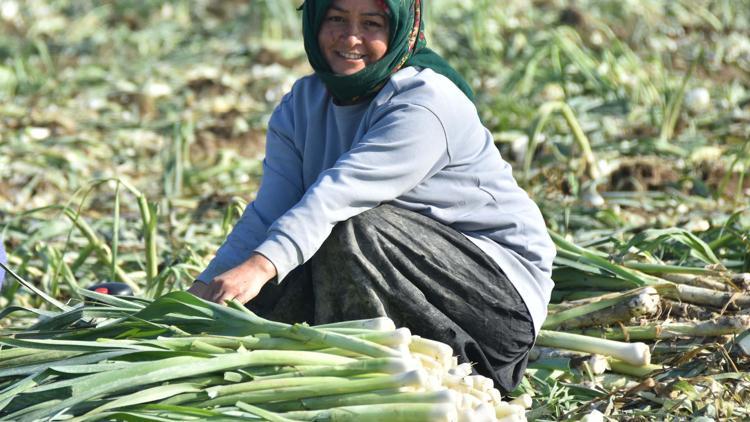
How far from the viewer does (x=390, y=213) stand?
2705 millimetres

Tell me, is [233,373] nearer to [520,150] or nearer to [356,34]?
[356,34]

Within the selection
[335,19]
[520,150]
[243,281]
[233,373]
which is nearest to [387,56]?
[335,19]

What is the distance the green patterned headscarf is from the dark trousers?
297 mm

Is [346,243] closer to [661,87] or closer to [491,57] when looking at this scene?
[661,87]

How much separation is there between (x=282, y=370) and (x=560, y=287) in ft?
4.10

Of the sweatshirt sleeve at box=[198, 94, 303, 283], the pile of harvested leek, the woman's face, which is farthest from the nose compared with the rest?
the pile of harvested leek

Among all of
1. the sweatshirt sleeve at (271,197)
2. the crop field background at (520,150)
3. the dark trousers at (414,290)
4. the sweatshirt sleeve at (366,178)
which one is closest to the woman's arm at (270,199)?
the sweatshirt sleeve at (271,197)

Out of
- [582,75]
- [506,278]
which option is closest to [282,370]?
[506,278]

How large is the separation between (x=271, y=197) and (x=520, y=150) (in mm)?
2345

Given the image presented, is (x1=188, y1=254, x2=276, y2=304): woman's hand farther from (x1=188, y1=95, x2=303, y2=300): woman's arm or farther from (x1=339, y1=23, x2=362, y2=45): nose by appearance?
(x1=339, y1=23, x2=362, y2=45): nose

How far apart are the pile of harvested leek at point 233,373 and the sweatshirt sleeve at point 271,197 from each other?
365 millimetres

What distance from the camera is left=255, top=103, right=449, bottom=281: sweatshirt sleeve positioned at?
253 centimetres

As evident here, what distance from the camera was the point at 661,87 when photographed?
6055mm

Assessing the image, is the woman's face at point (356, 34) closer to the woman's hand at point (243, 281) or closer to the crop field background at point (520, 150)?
the woman's hand at point (243, 281)
